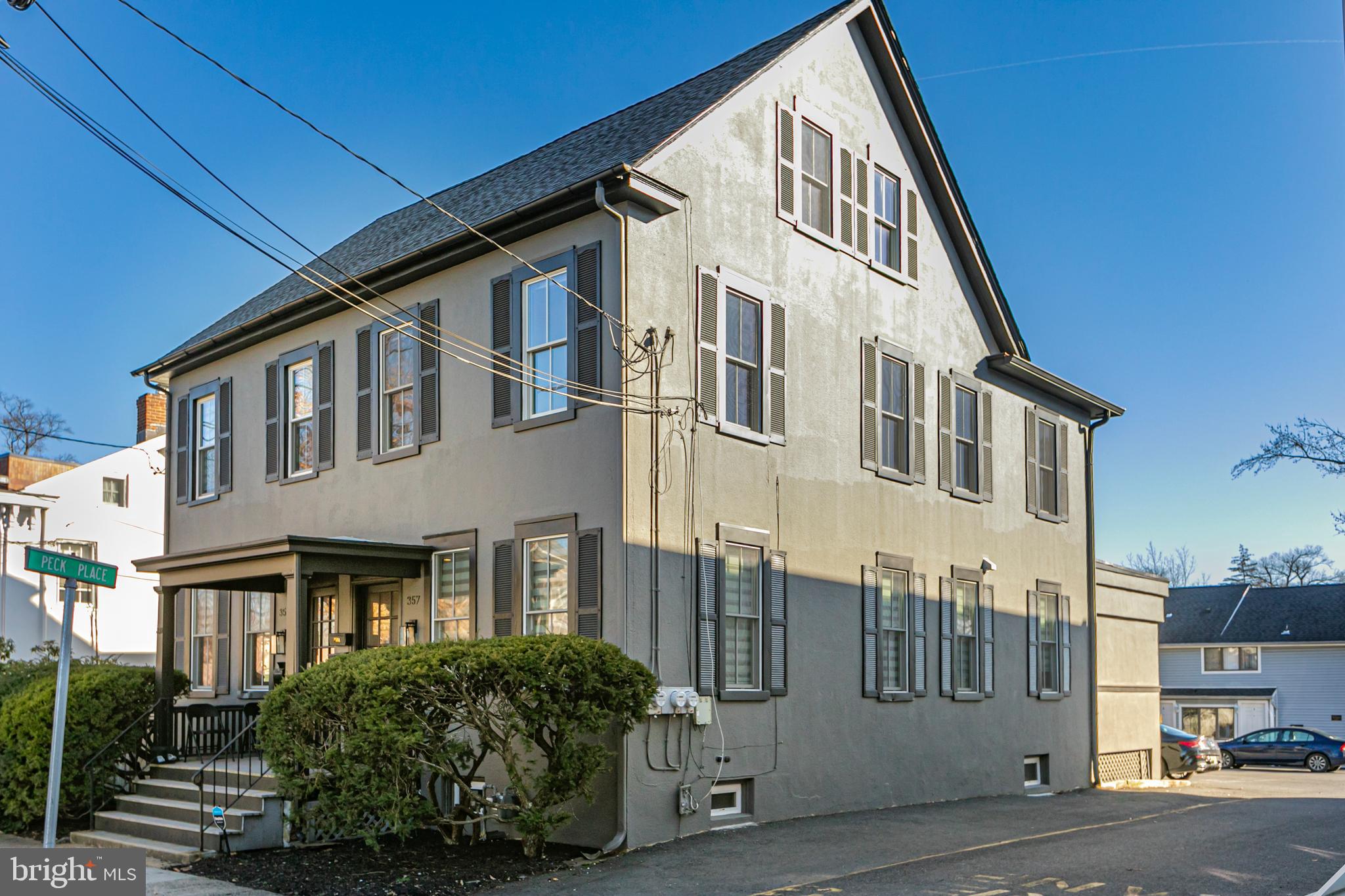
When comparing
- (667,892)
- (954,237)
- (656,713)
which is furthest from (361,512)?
(954,237)

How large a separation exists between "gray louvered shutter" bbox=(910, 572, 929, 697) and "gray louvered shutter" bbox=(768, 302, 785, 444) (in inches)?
147

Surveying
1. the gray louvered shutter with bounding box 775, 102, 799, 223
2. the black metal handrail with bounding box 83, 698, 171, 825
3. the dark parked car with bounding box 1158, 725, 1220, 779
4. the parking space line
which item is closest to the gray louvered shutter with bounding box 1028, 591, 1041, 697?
the parking space line

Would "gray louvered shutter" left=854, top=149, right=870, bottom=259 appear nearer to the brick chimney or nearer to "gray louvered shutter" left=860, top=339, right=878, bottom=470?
"gray louvered shutter" left=860, top=339, right=878, bottom=470

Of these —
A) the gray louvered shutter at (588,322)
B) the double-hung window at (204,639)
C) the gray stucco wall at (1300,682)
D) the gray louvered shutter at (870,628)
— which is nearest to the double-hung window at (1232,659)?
the gray stucco wall at (1300,682)

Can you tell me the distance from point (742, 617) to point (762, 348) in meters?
3.08

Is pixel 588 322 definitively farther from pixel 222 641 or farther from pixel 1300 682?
pixel 1300 682

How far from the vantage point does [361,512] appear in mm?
15672

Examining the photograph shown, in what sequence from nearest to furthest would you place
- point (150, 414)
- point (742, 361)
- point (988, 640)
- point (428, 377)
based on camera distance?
point (742, 361)
point (428, 377)
point (988, 640)
point (150, 414)

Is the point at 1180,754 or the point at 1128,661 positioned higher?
the point at 1128,661

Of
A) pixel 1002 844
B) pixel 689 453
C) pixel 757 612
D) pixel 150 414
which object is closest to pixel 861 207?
pixel 689 453

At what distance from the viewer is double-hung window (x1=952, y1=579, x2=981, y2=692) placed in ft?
58.7

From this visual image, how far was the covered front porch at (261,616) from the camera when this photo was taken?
534 inches

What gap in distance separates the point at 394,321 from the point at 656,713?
6.07m

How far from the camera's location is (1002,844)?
1273 centimetres
